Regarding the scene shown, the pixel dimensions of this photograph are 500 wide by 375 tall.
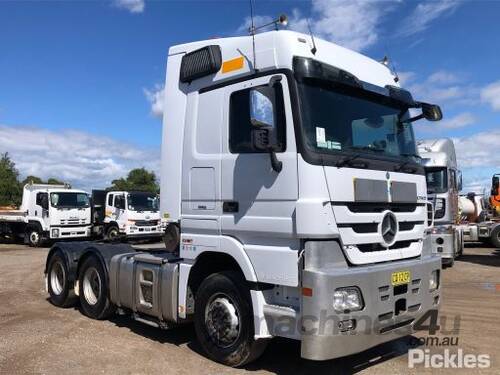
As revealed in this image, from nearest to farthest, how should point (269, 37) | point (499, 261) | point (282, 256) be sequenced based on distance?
1. point (282, 256)
2. point (269, 37)
3. point (499, 261)

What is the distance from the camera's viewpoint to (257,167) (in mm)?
5480

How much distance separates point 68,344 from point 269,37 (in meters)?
4.64

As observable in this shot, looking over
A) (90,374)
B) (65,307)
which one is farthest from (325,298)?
(65,307)

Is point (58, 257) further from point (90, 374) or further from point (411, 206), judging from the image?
point (411, 206)

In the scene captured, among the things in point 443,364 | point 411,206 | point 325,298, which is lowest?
point 443,364

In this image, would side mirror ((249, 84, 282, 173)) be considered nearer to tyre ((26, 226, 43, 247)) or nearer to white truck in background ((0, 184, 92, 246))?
white truck in background ((0, 184, 92, 246))

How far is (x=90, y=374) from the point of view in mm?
5574

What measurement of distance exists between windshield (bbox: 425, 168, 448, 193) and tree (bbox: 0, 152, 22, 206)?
146 ft

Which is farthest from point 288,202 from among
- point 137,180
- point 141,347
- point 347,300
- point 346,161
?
point 137,180

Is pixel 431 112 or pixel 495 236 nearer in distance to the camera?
pixel 431 112

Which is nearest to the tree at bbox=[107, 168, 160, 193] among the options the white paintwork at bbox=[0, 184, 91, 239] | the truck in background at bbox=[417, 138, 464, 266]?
the white paintwork at bbox=[0, 184, 91, 239]

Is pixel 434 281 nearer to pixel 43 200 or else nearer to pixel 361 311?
pixel 361 311

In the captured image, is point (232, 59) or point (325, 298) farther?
point (232, 59)

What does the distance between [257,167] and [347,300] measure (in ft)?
5.43
